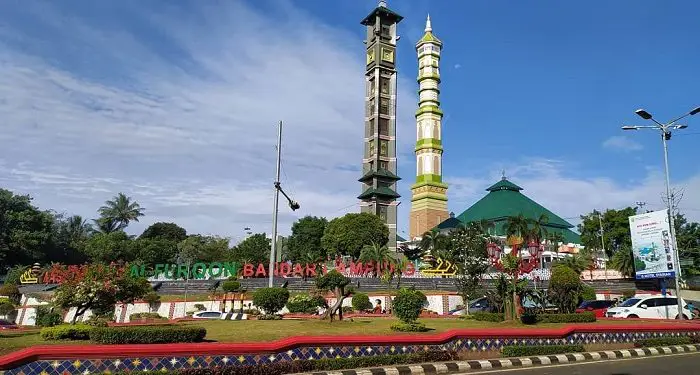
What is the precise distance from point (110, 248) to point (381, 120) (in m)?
48.6

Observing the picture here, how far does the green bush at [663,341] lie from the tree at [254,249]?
187 ft

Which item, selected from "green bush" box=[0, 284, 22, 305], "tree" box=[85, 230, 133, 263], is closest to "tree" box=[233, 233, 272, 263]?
"tree" box=[85, 230, 133, 263]

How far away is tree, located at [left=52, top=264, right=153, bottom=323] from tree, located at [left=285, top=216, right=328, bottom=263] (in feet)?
196

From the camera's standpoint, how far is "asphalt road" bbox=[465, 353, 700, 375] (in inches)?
534

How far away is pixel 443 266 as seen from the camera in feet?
202

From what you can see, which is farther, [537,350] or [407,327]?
[407,327]

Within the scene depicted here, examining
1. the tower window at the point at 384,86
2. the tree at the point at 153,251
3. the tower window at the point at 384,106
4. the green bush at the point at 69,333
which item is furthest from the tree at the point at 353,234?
the green bush at the point at 69,333

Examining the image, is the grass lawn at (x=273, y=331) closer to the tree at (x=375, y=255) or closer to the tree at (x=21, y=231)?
the tree at (x=375, y=255)

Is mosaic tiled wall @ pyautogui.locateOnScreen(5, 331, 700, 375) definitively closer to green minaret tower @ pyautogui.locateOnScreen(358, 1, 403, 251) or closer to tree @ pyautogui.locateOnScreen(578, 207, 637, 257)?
tree @ pyautogui.locateOnScreen(578, 207, 637, 257)

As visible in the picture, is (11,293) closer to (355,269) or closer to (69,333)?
(355,269)

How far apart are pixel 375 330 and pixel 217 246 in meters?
70.9

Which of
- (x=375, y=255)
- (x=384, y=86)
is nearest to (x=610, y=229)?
(x=375, y=255)

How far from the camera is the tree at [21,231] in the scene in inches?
2768

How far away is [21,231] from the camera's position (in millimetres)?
70875
